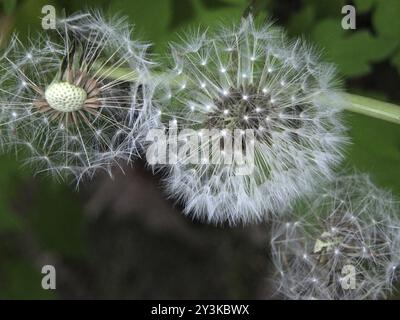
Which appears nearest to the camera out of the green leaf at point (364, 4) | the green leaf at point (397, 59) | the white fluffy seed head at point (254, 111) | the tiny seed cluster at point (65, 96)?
the tiny seed cluster at point (65, 96)

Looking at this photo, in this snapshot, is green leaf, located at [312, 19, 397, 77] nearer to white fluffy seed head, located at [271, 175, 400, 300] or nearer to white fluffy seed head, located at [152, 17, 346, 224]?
white fluffy seed head, located at [152, 17, 346, 224]

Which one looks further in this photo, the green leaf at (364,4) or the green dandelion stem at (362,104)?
the green leaf at (364,4)

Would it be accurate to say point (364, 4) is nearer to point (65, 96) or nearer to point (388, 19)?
point (388, 19)

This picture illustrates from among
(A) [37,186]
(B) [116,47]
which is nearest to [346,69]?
(B) [116,47]

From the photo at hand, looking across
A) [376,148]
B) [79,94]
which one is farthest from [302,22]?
[79,94]

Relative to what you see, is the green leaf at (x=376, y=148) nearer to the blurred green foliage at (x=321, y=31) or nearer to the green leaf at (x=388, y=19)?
the blurred green foliage at (x=321, y=31)

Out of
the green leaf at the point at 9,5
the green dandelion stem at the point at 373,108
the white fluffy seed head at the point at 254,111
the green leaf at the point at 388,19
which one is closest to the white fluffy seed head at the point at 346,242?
the white fluffy seed head at the point at 254,111

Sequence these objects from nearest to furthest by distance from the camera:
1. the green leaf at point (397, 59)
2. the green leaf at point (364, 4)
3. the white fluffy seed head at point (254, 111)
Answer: the white fluffy seed head at point (254, 111), the green leaf at point (364, 4), the green leaf at point (397, 59)

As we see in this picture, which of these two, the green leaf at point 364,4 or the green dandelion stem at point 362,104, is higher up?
the green leaf at point 364,4
